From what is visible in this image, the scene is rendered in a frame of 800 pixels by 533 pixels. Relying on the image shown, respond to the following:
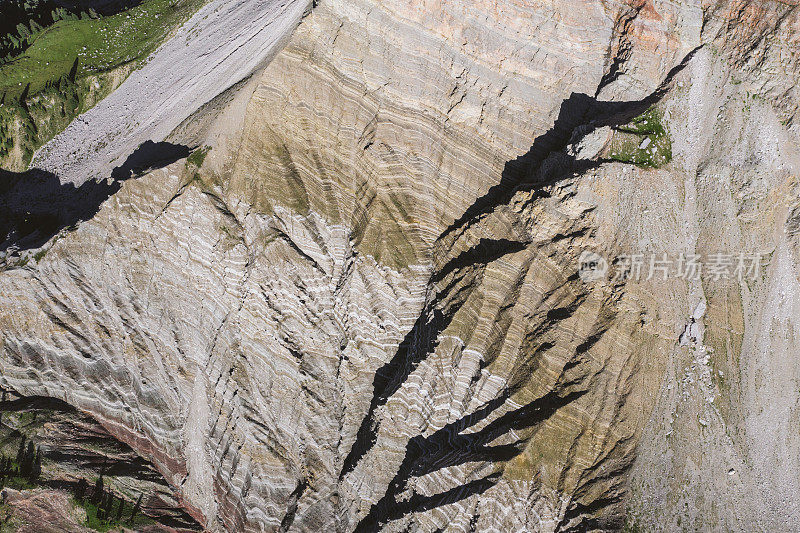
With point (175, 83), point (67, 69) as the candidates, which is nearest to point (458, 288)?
point (175, 83)

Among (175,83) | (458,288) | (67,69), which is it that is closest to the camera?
(458,288)

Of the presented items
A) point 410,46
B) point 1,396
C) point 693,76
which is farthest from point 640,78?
point 1,396

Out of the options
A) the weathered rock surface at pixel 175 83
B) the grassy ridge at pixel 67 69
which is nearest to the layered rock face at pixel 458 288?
the weathered rock surface at pixel 175 83

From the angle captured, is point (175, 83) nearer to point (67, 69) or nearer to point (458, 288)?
Answer: point (67, 69)

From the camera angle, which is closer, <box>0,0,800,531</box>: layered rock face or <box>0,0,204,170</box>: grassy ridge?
<box>0,0,800,531</box>: layered rock face

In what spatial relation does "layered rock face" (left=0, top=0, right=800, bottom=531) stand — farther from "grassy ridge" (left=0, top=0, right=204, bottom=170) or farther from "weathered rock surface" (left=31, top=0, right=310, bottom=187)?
"grassy ridge" (left=0, top=0, right=204, bottom=170)

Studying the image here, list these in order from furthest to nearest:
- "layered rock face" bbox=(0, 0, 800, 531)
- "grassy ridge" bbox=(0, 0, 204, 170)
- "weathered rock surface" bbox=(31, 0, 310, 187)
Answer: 1. "grassy ridge" bbox=(0, 0, 204, 170)
2. "weathered rock surface" bbox=(31, 0, 310, 187)
3. "layered rock face" bbox=(0, 0, 800, 531)

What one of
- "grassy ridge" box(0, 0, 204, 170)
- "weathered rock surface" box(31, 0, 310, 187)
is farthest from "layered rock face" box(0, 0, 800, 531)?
"grassy ridge" box(0, 0, 204, 170)

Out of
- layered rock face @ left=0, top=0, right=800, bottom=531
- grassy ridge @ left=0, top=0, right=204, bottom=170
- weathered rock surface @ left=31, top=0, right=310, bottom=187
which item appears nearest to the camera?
layered rock face @ left=0, top=0, right=800, bottom=531

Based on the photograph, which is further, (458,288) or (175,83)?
(175,83)
